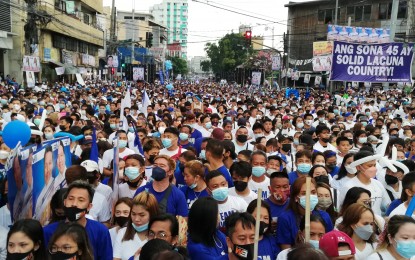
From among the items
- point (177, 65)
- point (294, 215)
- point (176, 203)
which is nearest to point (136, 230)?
point (176, 203)

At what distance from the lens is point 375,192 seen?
17.7ft

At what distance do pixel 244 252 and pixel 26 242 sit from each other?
165cm

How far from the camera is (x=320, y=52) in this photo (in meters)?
29.4

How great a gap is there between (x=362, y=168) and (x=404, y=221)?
6.88 feet

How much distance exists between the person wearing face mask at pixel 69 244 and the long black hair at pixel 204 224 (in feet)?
2.69

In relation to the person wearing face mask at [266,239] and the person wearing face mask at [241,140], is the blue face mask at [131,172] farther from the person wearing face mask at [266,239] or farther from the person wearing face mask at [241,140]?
the person wearing face mask at [241,140]

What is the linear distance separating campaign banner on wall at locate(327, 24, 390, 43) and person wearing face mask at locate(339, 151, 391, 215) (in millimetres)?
20347

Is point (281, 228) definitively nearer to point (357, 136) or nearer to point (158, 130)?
point (357, 136)

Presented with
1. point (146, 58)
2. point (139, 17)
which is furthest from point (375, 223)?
point (139, 17)

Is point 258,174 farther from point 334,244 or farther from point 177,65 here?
point 177,65

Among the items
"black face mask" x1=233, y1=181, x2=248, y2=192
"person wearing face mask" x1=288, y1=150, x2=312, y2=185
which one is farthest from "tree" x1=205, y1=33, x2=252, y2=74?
"black face mask" x1=233, y1=181, x2=248, y2=192

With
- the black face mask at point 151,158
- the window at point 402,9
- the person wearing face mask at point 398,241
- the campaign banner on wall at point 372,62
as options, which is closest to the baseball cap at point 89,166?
the black face mask at point 151,158

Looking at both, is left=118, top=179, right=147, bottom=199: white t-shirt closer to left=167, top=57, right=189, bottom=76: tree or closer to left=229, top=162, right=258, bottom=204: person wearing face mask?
left=229, top=162, right=258, bottom=204: person wearing face mask

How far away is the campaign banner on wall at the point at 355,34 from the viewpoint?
81.6ft
